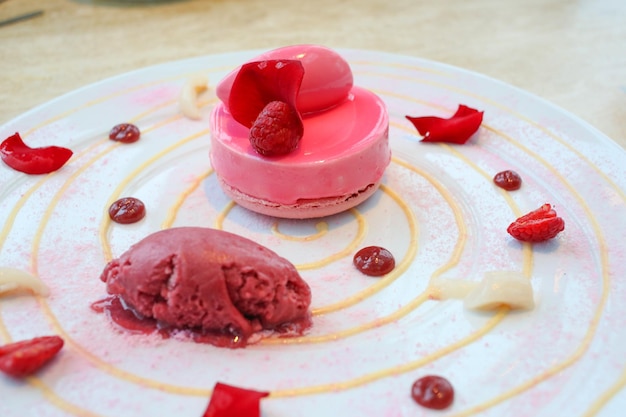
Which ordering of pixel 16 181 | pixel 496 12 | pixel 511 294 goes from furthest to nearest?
pixel 496 12
pixel 16 181
pixel 511 294

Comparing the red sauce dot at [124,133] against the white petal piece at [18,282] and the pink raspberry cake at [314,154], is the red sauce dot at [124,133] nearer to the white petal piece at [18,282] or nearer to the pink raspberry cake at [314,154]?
the pink raspberry cake at [314,154]

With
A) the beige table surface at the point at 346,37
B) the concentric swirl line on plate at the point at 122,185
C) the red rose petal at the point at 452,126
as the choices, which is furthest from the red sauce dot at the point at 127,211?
the red rose petal at the point at 452,126

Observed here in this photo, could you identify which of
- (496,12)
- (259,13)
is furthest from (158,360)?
(496,12)

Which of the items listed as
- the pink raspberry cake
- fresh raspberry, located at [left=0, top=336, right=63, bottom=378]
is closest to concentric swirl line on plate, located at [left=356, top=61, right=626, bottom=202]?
the pink raspberry cake

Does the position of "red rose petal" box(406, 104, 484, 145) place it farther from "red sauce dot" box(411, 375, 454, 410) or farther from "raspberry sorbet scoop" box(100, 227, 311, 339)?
"red sauce dot" box(411, 375, 454, 410)

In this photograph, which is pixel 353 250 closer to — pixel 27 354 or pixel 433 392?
pixel 433 392

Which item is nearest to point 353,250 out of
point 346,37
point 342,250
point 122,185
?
point 342,250

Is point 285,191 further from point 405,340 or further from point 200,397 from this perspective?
point 200,397
